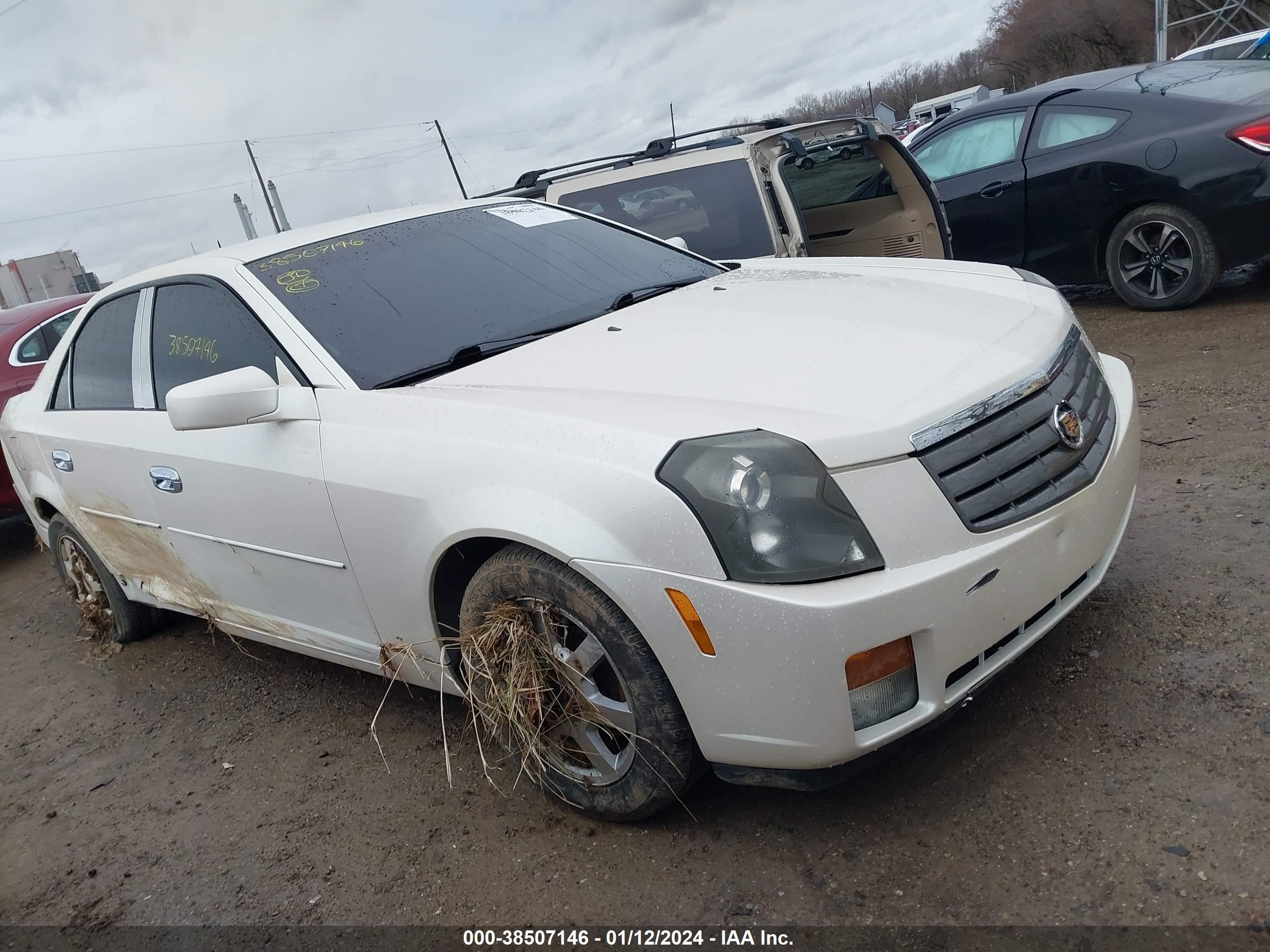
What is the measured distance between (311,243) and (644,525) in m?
1.95

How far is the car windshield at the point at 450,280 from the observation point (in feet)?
10.1

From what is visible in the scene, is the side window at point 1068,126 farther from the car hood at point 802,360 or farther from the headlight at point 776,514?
the headlight at point 776,514

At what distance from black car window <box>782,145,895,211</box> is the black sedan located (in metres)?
1.02

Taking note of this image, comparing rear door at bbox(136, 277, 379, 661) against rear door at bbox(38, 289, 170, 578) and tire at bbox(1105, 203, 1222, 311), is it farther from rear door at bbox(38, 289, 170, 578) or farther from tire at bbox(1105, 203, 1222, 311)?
tire at bbox(1105, 203, 1222, 311)

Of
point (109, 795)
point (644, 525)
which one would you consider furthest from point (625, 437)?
point (109, 795)

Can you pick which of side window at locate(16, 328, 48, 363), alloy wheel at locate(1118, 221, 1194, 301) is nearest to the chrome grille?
alloy wheel at locate(1118, 221, 1194, 301)

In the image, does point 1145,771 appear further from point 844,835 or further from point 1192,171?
point 1192,171

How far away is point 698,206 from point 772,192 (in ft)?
1.37

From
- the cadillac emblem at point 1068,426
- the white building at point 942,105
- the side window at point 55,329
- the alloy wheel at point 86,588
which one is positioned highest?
the side window at point 55,329

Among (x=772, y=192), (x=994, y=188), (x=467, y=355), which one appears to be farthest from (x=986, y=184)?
(x=467, y=355)

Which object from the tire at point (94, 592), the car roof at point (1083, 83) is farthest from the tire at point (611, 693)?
the car roof at point (1083, 83)

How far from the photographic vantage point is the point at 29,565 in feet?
21.8

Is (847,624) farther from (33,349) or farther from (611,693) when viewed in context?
(33,349)

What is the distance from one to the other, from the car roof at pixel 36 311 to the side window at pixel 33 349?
153mm
